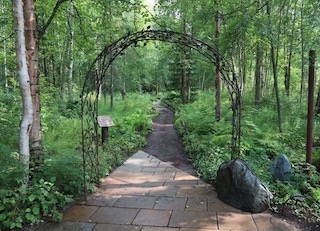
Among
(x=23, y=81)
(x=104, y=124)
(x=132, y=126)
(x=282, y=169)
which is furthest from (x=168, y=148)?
(x=23, y=81)

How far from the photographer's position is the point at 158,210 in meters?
3.54

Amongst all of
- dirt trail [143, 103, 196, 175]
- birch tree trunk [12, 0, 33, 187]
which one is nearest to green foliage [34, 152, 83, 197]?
birch tree trunk [12, 0, 33, 187]

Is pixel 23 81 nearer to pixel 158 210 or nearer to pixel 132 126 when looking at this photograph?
pixel 158 210

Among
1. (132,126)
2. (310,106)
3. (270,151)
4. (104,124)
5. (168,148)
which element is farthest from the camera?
(132,126)

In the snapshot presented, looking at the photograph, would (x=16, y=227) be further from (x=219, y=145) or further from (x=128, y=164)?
(x=219, y=145)

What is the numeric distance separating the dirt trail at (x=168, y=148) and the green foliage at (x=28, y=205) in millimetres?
2903

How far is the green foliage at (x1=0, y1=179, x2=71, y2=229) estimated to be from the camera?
112 inches

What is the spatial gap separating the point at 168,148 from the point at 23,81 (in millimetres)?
4938

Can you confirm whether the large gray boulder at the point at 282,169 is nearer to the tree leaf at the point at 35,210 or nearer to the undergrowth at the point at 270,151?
the undergrowth at the point at 270,151

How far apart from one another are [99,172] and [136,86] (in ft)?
69.8

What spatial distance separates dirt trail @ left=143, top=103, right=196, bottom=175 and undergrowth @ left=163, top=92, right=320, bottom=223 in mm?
227

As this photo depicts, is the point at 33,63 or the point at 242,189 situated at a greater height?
the point at 33,63

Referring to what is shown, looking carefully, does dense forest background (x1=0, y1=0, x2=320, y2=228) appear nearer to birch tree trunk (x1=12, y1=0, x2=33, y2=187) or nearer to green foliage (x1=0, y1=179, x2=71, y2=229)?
green foliage (x1=0, y1=179, x2=71, y2=229)

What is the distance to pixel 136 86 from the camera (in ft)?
84.2
